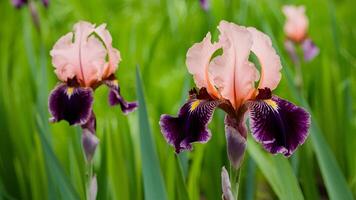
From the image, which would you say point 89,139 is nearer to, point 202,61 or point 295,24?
point 202,61

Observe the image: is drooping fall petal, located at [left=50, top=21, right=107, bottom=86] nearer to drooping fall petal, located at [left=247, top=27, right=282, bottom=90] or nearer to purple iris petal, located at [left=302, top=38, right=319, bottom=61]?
drooping fall petal, located at [left=247, top=27, right=282, bottom=90]

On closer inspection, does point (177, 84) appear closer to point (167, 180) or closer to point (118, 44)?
point (118, 44)

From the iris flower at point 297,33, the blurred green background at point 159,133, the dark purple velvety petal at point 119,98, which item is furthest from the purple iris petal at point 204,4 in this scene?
the dark purple velvety petal at point 119,98

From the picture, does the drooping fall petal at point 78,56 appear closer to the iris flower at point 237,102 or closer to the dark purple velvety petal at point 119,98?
the dark purple velvety petal at point 119,98

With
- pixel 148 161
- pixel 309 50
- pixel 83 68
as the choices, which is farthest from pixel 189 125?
pixel 309 50

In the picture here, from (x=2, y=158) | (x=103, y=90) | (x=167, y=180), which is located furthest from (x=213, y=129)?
(x=103, y=90)

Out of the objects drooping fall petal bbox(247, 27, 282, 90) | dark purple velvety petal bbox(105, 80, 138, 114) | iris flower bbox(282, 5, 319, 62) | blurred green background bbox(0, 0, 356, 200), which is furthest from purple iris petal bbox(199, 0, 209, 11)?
drooping fall petal bbox(247, 27, 282, 90)
